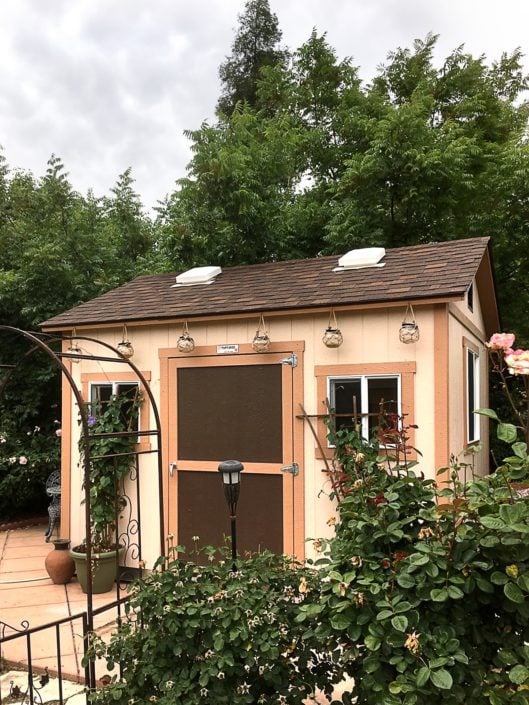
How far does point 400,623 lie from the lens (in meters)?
1.85

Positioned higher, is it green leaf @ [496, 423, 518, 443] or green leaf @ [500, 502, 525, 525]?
green leaf @ [496, 423, 518, 443]

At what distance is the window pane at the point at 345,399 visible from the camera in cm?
504

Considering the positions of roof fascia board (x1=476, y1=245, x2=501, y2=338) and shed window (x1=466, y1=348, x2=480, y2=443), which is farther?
roof fascia board (x1=476, y1=245, x2=501, y2=338)

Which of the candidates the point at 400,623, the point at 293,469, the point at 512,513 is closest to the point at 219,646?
the point at 400,623

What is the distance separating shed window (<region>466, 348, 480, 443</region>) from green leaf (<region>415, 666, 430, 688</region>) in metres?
4.40

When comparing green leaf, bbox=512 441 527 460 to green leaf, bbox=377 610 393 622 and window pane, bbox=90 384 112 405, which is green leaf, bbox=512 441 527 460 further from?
window pane, bbox=90 384 112 405

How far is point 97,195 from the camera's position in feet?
45.6

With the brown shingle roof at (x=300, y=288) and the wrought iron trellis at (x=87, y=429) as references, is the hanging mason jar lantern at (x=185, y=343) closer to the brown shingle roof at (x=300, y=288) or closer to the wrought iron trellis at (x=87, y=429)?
the brown shingle roof at (x=300, y=288)

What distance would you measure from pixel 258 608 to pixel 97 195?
43.5 feet

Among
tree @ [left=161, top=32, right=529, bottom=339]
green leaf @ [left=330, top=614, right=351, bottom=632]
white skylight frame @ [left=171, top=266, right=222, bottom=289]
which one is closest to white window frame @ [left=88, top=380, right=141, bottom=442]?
white skylight frame @ [left=171, top=266, right=222, bottom=289]

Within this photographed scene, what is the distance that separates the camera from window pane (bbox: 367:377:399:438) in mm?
4898

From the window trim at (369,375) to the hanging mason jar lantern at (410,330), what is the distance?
0.80ft

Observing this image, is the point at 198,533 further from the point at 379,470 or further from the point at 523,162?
the point at 523,162

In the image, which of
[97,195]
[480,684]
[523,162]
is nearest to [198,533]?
[480,684]
